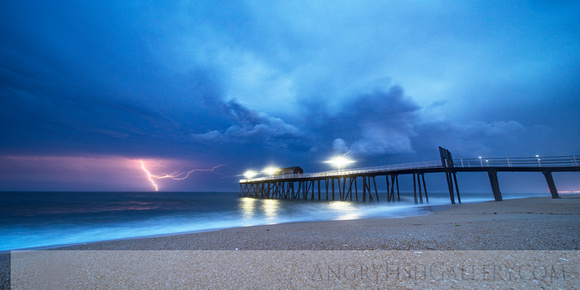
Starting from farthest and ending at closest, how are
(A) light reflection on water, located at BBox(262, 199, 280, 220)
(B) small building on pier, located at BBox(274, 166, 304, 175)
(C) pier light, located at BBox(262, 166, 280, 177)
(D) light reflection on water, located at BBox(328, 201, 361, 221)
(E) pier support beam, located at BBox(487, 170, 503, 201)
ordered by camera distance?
(C) pier light, located at BBox(262, 166, 280, 177) < (B) small building on pier, located at BBox(274, 166, 304, 175) < (A) light reflection on water, located at BBox(262, 199, 280, 220) < (E) pier support beam, located at BBox(487, 170, 503, 201) < (D) light reflection on water, located at BBox(328, 201, 361, 221)

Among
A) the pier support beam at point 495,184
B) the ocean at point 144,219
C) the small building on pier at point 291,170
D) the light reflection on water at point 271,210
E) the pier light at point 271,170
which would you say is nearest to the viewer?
the ocean at point 144,219

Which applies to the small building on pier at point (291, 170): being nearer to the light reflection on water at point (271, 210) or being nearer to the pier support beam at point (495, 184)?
the light reflection on water at point (271, 210)

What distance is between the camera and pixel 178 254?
5789mm

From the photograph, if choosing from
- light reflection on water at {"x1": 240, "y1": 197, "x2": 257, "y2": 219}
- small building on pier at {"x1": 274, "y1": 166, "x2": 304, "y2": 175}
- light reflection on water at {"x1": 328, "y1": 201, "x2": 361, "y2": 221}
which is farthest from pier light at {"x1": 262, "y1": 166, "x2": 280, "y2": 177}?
light reflection on water at {"x1": 328, "y1": 201, "x2": 361, "y2": 221}

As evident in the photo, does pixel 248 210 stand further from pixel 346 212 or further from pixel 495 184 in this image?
pixel 495 184

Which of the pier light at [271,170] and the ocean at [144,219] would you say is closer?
the ocean at [144,219]

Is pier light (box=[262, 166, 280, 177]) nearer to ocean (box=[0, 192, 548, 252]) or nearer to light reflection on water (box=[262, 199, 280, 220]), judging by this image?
light reflection on water (box=[262, 199, 280, 220])

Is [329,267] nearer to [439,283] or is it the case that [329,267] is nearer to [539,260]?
[439,283]

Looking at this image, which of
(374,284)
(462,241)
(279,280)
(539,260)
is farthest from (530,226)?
(279,280)

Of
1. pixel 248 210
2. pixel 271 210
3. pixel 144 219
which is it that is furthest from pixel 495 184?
pixel 144 219

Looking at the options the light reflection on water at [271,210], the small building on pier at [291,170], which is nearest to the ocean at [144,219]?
the light reflection on water at [271,210]

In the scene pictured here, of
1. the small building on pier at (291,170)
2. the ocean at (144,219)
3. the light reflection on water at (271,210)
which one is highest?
the small building on pier at (291,170)

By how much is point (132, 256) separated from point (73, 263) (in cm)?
148

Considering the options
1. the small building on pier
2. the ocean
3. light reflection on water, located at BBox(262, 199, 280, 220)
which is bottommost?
light reflection on water, located at BBox(262, 199, 280, 220)
